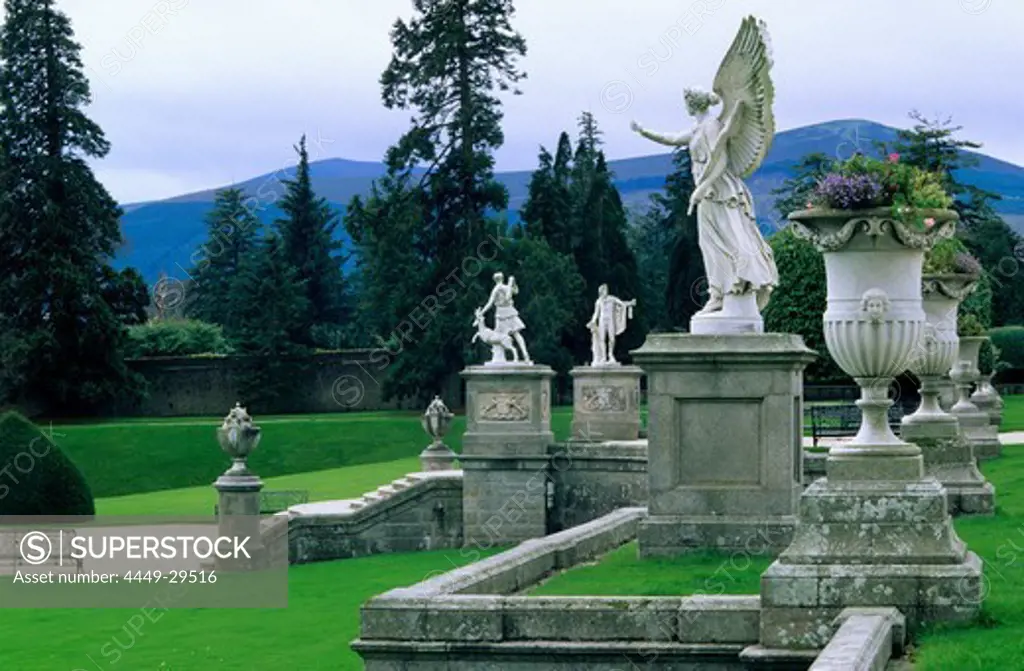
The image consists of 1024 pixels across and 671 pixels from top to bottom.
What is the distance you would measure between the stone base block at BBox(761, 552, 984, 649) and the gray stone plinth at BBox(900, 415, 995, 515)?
7205mm

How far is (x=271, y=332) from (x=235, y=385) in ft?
7.34

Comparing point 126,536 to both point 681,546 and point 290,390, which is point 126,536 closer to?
point 681,546

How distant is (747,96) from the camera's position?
54.8ft

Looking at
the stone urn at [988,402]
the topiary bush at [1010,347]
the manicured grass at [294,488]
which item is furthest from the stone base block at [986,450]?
the topiary bush at [1010,347]

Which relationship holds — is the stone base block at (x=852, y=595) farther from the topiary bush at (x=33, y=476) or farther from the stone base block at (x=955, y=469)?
the topiary bush at (x=33, y=476)

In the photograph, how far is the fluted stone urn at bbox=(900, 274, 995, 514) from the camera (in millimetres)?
17594

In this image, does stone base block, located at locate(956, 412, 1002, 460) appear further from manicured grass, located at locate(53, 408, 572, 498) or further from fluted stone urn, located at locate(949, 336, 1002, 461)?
manicured grass, located at locate(53, 408, 572, 498)

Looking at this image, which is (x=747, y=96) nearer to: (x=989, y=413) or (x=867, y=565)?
(x=867, y=565)

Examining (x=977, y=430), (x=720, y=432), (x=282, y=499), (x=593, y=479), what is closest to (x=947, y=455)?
(x=720, y=432)

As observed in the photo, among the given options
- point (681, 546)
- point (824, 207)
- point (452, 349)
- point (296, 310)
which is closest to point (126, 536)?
point (681, 546)

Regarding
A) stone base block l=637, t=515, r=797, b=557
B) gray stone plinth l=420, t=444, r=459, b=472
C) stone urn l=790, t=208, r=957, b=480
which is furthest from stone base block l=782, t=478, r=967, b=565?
gray stone plinth l=420, t=444, r=459, b=472

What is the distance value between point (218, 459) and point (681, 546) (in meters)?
34.1

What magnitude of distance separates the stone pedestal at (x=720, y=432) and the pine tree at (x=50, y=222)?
42.8 metres

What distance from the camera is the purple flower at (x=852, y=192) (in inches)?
444
